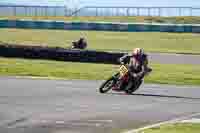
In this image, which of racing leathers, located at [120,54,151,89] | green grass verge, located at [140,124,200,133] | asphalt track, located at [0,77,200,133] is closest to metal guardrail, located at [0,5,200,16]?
asphalt track, located at [0,77,200,133]

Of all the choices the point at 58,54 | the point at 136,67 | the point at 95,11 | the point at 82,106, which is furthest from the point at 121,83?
the point at 95,11

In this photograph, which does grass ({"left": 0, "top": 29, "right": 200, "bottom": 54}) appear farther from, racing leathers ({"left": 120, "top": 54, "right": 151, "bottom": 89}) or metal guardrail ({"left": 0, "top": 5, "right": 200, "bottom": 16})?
racing leathers ({"left": 120, "top": 54, "right": 151, "bottom": 89})

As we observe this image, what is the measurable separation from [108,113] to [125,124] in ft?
5.20

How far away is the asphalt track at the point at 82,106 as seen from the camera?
13867 millimetres

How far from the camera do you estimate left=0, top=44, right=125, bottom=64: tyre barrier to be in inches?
1196

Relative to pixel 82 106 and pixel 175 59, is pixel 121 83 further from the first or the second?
pixel 175 59

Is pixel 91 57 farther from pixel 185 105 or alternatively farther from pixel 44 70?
pixel 185 105

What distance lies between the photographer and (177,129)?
44.1ft

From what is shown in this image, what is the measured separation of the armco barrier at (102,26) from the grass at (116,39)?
3.61 ft

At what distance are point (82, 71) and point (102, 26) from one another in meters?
37.2

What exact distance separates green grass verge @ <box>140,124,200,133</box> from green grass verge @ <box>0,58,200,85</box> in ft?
35.0

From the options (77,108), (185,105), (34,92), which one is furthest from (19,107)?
(185,105)

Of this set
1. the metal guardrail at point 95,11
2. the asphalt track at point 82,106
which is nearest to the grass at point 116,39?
the metal guardrail at point 95,11

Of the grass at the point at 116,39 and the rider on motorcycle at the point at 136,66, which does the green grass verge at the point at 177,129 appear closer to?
the rider on motorcycle at the point at 136,66
